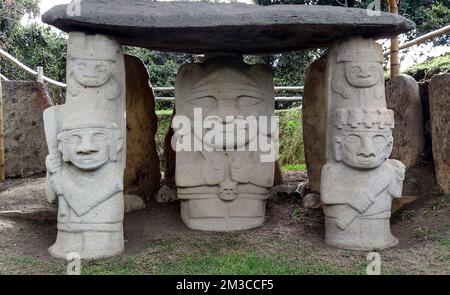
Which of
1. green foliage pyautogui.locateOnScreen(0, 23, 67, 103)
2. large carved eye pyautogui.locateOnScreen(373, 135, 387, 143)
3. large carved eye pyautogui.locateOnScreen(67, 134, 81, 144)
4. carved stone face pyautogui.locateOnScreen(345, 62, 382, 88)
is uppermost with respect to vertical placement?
green foliage pyautogui.locateOnScreen(0, 23, 67, 103)

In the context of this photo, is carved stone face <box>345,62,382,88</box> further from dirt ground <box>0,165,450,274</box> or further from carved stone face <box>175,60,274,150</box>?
dirt ground <box>0,165,450,274</box>

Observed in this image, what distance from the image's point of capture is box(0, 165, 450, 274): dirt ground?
4.48 meters

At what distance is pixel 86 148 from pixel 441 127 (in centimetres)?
413

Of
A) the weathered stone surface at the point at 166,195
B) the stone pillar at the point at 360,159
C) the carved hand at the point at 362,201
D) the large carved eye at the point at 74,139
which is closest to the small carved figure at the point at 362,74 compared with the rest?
the stone pillar at the point at 360,159

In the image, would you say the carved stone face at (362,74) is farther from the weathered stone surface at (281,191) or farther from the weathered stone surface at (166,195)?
the weathered stone surface at (166,195)

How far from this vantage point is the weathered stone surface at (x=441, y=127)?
19.3ft

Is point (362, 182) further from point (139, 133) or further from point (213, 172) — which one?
point (139, 133)

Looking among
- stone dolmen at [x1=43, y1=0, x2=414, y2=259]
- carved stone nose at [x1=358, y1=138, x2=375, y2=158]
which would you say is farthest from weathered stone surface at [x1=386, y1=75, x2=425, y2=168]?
carved stone nose at [x1=358, y1=138, x2=375, y2=158]

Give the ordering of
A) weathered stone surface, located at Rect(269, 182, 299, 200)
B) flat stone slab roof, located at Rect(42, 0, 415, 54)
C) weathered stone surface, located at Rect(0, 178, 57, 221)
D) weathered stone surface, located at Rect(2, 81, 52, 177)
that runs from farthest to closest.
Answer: weathered stone surface, located at Rect(2, 81, 52, 177) < weathered stone surface, located at Rect(269, 182, 299, 200) < weathered stone surface, located at Rect(0, 178, 57, 221) < flat stone slab roof, located at Rect(42, 0, 415, 54)

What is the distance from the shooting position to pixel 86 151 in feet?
15.3

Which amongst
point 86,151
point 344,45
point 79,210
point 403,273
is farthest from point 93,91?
point 403,273

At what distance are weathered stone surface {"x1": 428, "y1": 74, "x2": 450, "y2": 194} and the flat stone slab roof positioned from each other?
132 centimetres

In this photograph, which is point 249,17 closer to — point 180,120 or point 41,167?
point 180,120

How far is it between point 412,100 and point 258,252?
10.8ft
